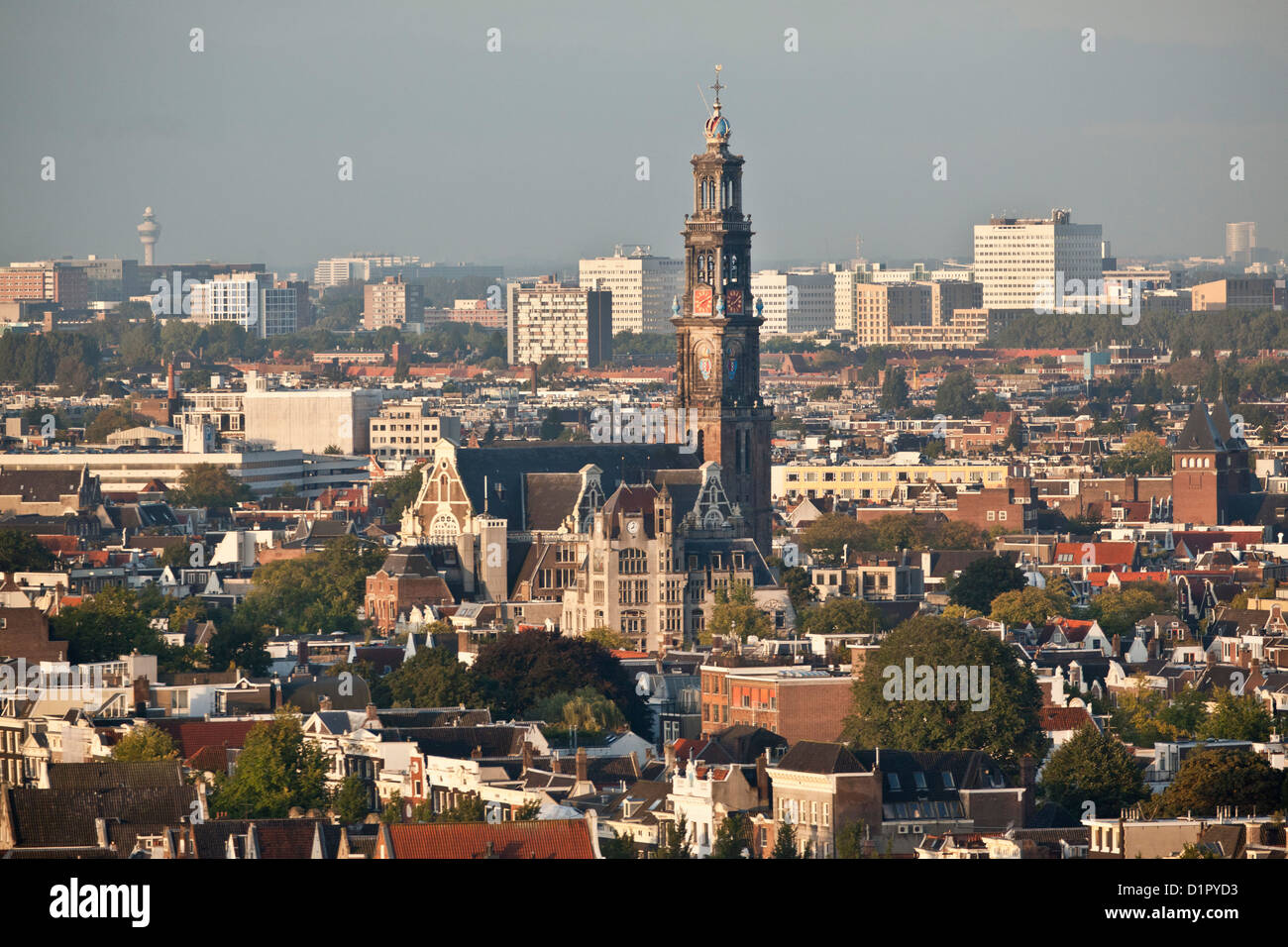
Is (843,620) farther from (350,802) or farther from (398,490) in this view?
(398,490)

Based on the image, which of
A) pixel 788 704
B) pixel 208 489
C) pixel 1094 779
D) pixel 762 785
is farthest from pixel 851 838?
pixel 208 489

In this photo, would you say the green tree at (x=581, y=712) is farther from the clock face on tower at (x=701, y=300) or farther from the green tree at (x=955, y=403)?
the green tree at (x=955, y=403)

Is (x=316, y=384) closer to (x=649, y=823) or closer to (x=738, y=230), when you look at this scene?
(x=738, y=230)

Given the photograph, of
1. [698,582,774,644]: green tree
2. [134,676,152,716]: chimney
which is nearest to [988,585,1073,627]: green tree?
[698,582,774,644]: green tree

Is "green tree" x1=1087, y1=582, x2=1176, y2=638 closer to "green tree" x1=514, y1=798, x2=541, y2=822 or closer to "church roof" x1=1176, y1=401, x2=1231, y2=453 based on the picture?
"church roof" x1=1176, y1=401, x2=1231, y2=453

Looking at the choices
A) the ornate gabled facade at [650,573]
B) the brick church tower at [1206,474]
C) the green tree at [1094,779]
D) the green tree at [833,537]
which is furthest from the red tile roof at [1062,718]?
the brick church tower at [1206,474]

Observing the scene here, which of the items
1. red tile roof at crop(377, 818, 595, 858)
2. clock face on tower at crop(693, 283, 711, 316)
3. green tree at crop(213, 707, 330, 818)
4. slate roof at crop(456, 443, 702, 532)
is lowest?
green tree at crop(213, 707, 330, 818)
